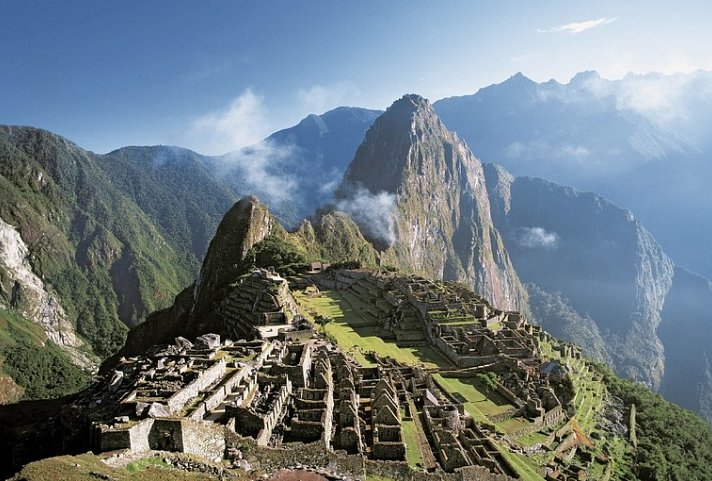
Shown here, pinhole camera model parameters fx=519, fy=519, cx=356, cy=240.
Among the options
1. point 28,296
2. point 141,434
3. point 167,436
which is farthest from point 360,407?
point 28,296

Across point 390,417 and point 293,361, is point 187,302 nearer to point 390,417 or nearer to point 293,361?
point 293,361

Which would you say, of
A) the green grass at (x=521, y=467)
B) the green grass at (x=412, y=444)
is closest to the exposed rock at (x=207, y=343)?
the green grass at (x=412, y=444)

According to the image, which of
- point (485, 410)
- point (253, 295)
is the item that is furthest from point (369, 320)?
point (485, 410)

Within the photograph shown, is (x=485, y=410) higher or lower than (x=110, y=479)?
lower

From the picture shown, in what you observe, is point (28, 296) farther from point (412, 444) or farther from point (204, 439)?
point (204, 439)

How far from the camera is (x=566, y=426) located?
133 ft

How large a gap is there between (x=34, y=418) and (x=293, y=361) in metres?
24.0

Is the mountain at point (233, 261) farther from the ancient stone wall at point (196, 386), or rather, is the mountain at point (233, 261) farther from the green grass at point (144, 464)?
the green grass at point (144, 464)

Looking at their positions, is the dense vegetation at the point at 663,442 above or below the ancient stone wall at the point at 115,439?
→ below

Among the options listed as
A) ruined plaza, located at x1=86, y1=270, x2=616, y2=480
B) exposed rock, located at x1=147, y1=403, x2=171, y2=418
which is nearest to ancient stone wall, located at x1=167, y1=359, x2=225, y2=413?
ruined plaza, located at x1=86, y1=270, x2=616, y2=480

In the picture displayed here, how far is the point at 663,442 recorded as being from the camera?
5378 centimetres

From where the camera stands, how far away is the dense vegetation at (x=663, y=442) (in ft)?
144

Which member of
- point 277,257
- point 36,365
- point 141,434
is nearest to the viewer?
point 141,434

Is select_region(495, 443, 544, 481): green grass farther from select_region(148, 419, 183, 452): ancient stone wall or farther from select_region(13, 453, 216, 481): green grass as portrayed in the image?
select_region(13, 453, 216, 481): green grass
